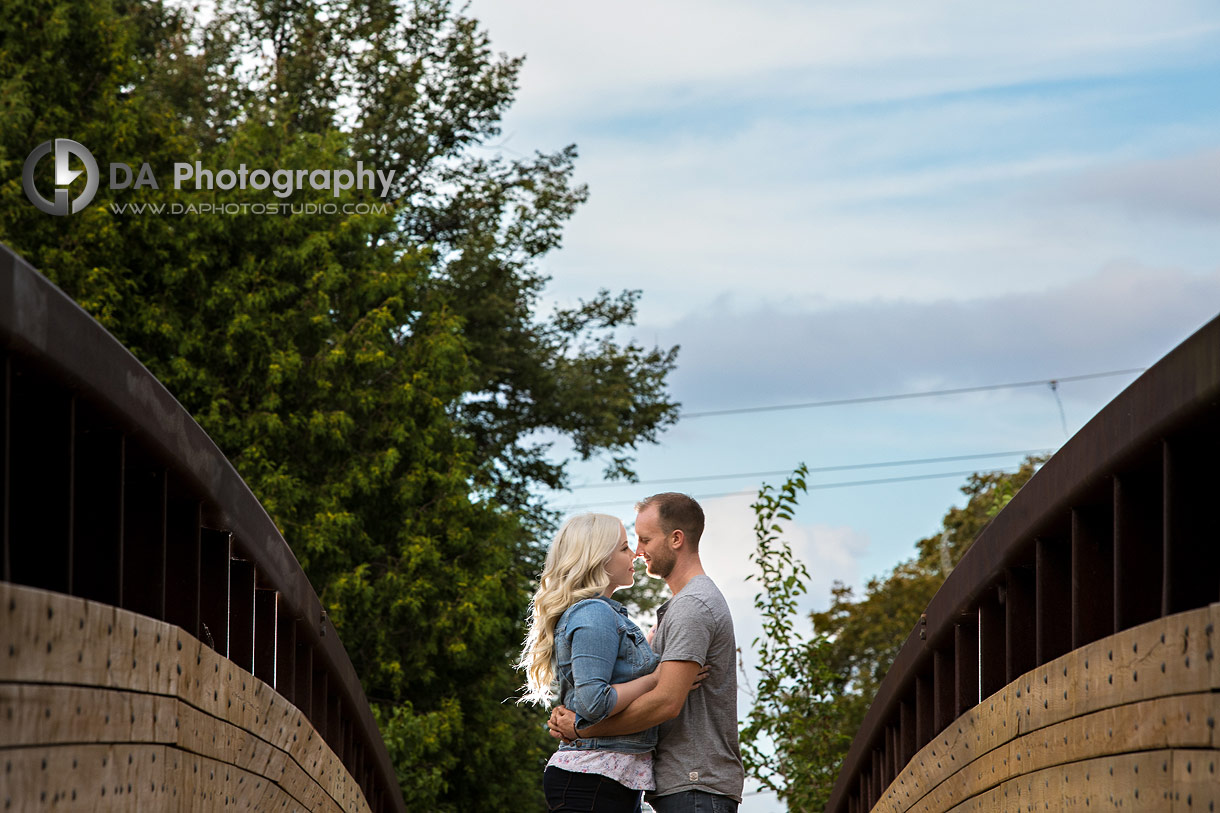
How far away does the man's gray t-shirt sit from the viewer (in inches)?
169

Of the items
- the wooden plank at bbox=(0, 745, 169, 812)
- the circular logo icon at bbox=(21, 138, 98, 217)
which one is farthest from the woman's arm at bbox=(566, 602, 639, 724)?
the circular logo icon at bbox=(21, 138, 98, 217)

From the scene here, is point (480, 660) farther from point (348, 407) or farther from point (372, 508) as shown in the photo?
point (348, 407)

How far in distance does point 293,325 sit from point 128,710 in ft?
54.8

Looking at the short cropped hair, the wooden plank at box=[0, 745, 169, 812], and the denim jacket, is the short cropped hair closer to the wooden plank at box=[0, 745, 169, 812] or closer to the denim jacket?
the denim jacket

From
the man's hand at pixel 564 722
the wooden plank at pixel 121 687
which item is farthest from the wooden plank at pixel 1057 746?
the wooden plank at pixel 121 687

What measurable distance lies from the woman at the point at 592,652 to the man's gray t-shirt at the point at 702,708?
0.06 metres

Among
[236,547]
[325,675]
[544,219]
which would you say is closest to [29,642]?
[236,547]

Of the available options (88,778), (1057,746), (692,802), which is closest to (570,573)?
(692,802)

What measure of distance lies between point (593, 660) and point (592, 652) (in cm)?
2

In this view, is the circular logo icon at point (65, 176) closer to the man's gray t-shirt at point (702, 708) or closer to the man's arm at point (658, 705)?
the man's gray t-shirt at point (702, 708)

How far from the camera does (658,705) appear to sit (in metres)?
4.15

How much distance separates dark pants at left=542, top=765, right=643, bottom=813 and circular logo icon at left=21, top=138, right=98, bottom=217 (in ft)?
51.2
